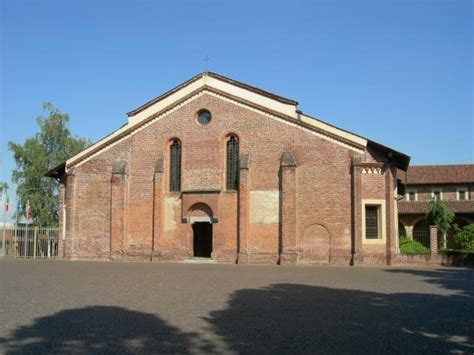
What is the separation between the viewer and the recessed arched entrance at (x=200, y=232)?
28703 mm

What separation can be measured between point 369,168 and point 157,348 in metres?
20.8

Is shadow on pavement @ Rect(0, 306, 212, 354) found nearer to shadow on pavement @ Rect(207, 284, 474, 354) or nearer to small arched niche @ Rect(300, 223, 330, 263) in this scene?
shadow on pavement @ Rect(207, 284, 474, 354)

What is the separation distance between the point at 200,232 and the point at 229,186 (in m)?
3.57

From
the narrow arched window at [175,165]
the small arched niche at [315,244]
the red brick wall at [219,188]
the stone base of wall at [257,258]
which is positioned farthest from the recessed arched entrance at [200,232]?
the small arched niche at [315,244]

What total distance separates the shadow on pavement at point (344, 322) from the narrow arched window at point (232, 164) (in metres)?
15.0

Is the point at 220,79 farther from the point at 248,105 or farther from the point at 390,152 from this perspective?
the point at 390,152

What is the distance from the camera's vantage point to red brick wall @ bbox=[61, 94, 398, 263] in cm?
2648

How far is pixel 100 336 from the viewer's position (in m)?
8.23

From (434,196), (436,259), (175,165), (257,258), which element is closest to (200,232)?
(175,165)

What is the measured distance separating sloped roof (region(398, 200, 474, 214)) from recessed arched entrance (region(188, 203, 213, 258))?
76.3ft

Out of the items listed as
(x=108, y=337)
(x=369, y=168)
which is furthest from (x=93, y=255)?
(x=108, y=337)

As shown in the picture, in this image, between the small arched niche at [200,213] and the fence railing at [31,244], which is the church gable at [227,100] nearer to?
the small arched niche at [200,213]

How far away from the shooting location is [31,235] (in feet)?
119

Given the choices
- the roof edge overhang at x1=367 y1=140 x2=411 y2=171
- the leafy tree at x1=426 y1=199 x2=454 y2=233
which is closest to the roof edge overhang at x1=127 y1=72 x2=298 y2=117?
the roof edge overhang at x1=367 y1=140 x2=411 y2=171
